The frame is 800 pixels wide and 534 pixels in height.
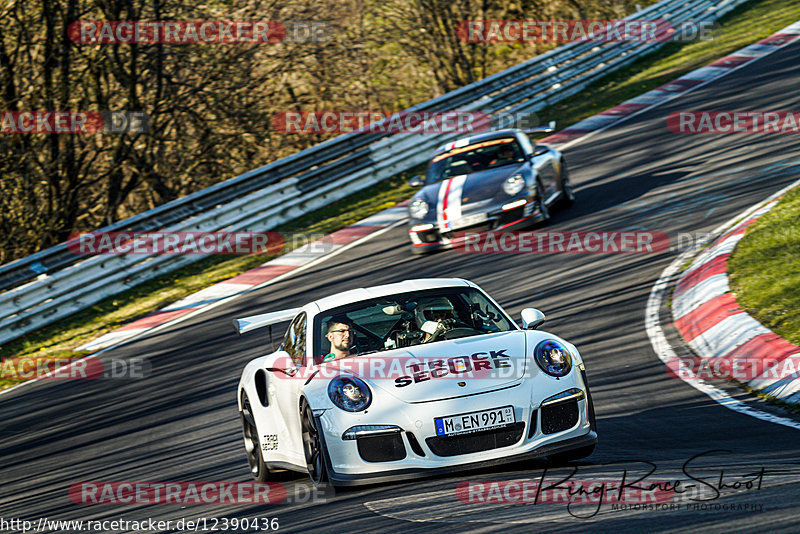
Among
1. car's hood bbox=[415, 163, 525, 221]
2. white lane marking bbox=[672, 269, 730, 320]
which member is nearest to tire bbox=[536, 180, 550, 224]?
car's hood bbox=[415, 163, 525, 221]

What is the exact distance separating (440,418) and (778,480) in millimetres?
1773

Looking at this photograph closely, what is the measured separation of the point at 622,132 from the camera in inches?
692

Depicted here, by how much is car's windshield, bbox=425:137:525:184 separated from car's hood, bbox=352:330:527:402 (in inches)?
306

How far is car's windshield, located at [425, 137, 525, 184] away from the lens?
13758mm

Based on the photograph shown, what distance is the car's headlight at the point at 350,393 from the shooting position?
561cm

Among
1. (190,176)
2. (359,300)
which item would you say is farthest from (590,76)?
(359,300)

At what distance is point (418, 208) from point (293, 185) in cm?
461

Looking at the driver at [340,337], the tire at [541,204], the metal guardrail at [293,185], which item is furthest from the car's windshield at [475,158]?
the driver at [340,337]

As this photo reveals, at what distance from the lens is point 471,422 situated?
5480 millimetres

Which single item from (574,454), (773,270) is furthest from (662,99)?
(574,454)

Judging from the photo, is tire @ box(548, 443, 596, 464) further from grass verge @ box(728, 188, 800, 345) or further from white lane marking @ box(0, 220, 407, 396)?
white lane marking @ box(0, 220, 407, 396)

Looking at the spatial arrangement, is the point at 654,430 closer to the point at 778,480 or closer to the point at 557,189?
the point at 778,480

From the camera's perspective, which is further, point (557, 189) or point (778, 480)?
point (557, 189)

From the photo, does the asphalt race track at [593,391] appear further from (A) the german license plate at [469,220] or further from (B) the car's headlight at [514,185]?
(B) the car's headlight at [514,185]
